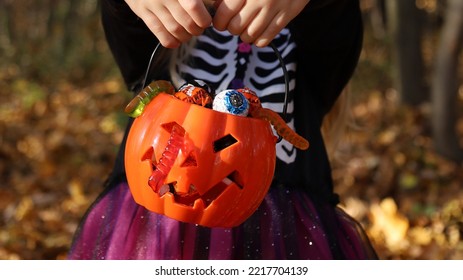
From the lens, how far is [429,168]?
4359mm

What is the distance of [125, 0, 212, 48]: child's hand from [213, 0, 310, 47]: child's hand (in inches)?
1.3

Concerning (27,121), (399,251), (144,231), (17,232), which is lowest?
(27,121)

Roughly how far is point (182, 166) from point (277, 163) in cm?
43

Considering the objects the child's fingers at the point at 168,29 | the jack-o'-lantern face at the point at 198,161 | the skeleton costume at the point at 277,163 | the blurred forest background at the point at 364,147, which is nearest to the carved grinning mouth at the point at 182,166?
the jack-o'-lantern face at the point at 198,161

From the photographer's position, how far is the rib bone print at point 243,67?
62.4 inches

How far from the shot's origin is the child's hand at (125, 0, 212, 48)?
46.7 inches

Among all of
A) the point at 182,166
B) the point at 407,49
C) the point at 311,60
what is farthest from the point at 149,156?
the point at 407,49

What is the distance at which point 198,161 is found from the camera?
1183mm

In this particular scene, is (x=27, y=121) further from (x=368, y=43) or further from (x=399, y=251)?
(x=368, y=43)

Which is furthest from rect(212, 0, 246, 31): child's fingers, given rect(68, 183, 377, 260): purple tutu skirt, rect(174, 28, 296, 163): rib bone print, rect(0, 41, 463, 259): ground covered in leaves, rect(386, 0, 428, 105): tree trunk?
rect(386, 0, 428, 105): tree trunk

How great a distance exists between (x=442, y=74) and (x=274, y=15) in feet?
11.4

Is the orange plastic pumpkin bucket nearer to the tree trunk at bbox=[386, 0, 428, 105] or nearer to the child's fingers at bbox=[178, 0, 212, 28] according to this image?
the child's fingers at bbox=[178, 0, 212, 28]

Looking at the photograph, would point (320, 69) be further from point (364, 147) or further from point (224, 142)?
point (364, 147)
